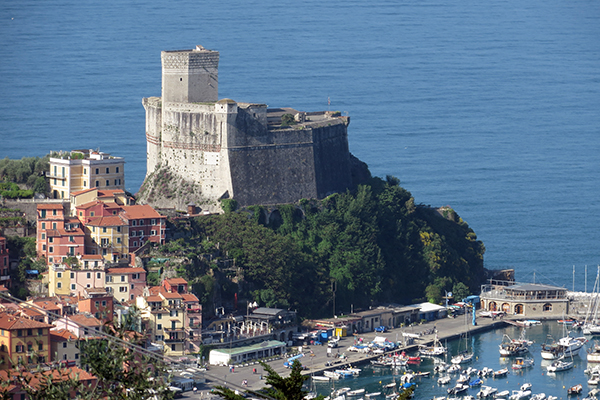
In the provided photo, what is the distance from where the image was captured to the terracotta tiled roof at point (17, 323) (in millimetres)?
64250

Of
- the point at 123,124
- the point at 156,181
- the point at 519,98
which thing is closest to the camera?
the point at 156,181

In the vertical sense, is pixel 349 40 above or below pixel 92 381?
above

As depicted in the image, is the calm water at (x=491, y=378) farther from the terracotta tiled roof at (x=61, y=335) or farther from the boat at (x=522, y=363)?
the terracotta tiled roof at (x=61, y=335)

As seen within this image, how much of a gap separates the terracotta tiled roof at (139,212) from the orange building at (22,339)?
476 inches

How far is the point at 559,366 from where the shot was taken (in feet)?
247

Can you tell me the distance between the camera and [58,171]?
79375 mm

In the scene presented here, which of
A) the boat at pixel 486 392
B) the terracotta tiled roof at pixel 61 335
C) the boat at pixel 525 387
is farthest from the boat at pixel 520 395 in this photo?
the terracotta tiled roof at pixel 61 335

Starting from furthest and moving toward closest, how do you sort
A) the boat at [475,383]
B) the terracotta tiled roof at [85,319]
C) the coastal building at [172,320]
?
the boat at [475,383], the coastal building at [172,320], the terracotta tiled roof at [85,319]

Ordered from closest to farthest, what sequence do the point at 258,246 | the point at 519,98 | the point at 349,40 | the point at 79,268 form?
the point at 79,268 → the point at 258,246 → the point at 519,98 → the point at 349,40

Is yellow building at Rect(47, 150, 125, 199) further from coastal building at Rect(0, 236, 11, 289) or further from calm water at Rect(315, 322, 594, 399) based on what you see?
calm water at Rect(315, 322, 594, 399)

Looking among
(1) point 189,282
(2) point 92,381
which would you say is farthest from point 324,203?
(2) point 92,381

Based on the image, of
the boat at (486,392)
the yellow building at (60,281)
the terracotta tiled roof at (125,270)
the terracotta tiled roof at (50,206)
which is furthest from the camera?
the terracotta tiled roof at (50,206)

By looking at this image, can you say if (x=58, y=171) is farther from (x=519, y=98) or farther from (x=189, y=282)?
(x=519, y=98)

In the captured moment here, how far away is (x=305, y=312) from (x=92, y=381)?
2131 centimetres
